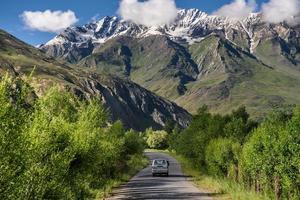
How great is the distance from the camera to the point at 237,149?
3850cm

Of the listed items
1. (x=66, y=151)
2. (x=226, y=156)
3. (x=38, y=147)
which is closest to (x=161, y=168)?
(x=226, y=156)

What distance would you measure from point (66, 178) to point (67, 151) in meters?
2.44

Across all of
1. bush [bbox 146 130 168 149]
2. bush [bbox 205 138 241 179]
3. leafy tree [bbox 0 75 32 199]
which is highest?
bush [bbox 146 130 168 149]

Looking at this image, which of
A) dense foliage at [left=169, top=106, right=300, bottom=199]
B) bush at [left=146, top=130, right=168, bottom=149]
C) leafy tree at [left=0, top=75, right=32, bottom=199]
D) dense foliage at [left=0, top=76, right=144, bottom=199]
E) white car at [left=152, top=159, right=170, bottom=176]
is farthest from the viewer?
bush at [left=146, top=130, right=168, bottom=149]

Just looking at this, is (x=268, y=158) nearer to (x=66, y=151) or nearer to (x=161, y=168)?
(x=66, y=151)

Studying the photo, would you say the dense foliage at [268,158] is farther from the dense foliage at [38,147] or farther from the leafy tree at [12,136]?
the leafy tree at [12,136]

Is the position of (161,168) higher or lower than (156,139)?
lower

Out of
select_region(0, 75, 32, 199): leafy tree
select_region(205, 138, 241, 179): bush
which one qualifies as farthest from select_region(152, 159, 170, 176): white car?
select_region(0, 75, 32, 199): leafy tree

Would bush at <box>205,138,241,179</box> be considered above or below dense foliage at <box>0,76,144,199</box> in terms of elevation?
above

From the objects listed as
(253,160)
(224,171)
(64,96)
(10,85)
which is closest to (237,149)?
(224,171)

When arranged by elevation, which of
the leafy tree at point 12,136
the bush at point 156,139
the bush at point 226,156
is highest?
the bush at point 156,139

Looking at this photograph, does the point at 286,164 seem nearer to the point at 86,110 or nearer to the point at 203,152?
the point at 86,110

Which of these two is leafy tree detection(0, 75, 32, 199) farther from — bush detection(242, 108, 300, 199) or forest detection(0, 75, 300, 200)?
bush detection(242, 108, 300, 199)

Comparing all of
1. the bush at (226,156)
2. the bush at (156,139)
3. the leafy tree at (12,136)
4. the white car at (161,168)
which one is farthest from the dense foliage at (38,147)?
the bush at (156,139)
